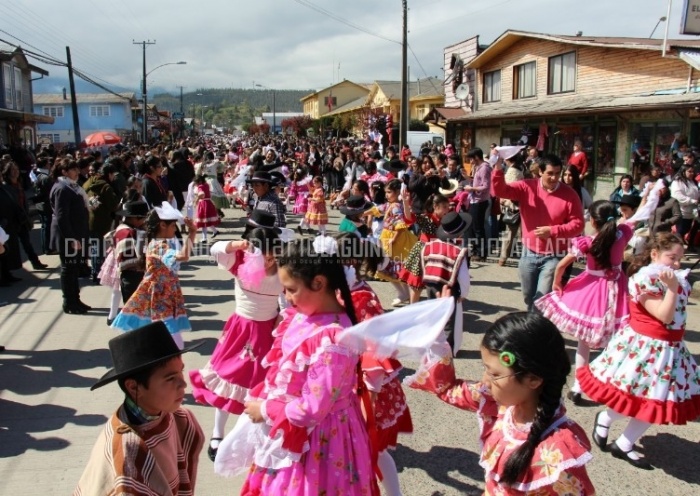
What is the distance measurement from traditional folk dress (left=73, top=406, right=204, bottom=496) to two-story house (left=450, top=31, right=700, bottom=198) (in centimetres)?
1247

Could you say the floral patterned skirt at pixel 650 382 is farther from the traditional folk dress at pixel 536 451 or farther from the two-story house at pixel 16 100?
the two-story house at pixel 16 100

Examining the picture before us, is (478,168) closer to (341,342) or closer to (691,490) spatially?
(691,490)

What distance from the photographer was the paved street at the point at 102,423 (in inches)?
157

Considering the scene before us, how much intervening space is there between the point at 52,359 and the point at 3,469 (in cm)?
224

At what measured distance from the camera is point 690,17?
1268 centimetres

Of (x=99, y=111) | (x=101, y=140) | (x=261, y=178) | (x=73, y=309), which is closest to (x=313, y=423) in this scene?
(x=261, y=178)

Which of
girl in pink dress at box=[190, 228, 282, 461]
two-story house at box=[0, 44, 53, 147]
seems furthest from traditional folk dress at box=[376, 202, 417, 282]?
two-story house at box=[0, 44, 53, 147]

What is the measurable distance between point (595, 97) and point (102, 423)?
659 inches

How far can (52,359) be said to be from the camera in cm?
625

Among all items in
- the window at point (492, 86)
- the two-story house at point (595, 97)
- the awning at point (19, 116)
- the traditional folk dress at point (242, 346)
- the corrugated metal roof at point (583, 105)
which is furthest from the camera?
the awning at point (19, 116)

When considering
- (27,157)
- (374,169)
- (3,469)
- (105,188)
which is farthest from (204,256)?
(27,157)

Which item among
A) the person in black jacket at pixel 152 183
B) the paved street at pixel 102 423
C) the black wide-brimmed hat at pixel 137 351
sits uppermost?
the person in black jacket at pixel 152 183

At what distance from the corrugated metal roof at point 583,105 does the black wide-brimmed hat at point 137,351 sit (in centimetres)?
1235

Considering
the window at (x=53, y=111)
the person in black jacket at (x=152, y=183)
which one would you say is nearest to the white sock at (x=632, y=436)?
the person in black jacket at (x=152, y=183)
